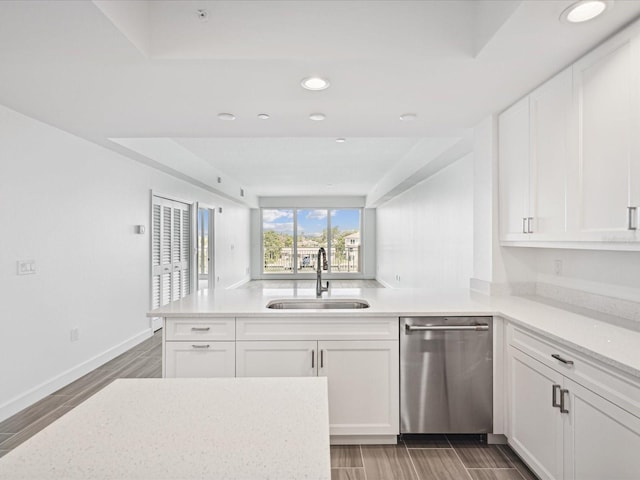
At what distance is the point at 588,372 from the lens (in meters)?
1.55

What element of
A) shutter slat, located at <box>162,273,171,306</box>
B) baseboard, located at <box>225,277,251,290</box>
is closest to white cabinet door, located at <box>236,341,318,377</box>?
shutter slat, located at <box>162,273,171,306</box>

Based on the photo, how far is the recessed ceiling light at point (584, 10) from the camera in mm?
1536

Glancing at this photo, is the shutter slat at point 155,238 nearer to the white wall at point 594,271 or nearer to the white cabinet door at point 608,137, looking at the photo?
the white wall at point 594,271

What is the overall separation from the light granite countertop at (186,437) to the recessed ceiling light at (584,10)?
5.91 ft

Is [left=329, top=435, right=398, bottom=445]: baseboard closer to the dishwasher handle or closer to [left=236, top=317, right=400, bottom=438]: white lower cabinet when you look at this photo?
[left=236, top=317, right=400, bottom=438]: white lower cabinet

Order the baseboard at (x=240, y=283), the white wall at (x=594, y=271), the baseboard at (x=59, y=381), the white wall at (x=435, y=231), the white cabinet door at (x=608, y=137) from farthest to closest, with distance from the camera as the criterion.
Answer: the baseboard at (x=240, y=283)
the white wall at (x=435, y=231)
the baseboard at (x=59, y=381)
the white wall at (x=594, y=271)
the white cabinet door at (x=608, y=137)

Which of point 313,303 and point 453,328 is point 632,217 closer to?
point 453,328

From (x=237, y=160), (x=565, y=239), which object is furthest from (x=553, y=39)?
(x=237, y=160)

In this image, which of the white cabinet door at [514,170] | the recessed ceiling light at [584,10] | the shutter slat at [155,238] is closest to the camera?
the recessed ceiling light at [584,10]

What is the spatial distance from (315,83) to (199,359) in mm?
1820

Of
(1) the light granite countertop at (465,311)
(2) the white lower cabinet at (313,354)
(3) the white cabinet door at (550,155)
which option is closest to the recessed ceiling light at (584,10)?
(3) the white cabinet door at (550,155)

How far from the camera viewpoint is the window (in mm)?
11430

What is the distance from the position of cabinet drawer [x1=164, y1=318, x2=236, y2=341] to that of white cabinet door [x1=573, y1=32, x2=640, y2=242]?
79.9 inches

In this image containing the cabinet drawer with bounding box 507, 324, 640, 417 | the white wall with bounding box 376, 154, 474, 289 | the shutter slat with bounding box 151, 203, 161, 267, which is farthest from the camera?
the shutter slat with bounding box 151, 203, 161, 267
